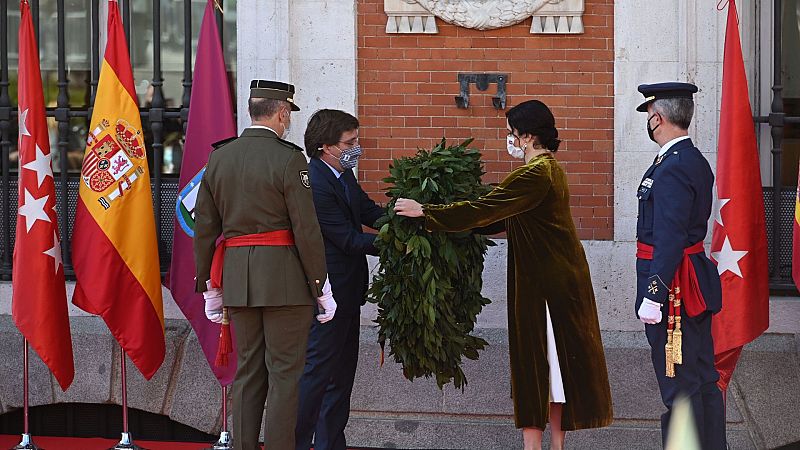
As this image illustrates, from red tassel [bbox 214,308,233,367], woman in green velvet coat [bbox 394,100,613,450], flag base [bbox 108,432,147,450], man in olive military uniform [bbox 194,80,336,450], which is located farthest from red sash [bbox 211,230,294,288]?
flag base [bbox 108,432,147,450]

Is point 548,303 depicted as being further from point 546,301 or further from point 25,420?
point 25,420

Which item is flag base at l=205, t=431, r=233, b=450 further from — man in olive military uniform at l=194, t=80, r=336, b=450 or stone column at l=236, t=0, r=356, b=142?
stone column at l=236, t=0, r=356, b=142

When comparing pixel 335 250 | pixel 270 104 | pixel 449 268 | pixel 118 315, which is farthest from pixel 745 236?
pixel 118 315

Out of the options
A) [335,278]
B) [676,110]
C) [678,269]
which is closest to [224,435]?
[335,278]

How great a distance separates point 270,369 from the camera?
561 centimetres

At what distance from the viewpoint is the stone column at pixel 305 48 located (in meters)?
7.06

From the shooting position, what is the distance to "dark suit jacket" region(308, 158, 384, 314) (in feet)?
19.7

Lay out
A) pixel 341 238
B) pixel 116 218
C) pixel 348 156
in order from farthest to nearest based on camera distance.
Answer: pixel 116 218 < pixel 348 156 < pixel 341 238

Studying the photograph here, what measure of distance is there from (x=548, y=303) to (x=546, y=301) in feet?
0.04

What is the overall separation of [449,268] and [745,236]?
165 cm

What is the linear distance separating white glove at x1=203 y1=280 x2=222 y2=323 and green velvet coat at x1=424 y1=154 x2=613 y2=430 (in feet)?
3.50

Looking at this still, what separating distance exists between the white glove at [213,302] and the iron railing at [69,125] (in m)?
1.66

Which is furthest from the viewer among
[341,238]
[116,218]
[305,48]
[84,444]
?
[84,444]

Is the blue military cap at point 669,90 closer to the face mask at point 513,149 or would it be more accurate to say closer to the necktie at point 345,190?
the face mask at point 513,149
